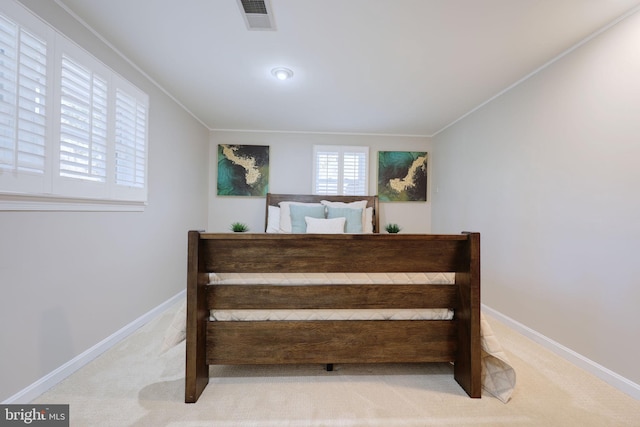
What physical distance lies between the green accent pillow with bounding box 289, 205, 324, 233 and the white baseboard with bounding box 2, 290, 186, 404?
69.0 inches

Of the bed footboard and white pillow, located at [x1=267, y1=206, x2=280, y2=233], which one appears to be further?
white pillow, located at [x1=267, y1=206, x2=280, y2=233]

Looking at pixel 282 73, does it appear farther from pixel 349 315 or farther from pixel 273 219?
pixel 349 315

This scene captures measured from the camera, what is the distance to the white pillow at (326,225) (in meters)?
3.33

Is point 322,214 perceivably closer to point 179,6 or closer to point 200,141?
point 200,141

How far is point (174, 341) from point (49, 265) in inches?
35.0

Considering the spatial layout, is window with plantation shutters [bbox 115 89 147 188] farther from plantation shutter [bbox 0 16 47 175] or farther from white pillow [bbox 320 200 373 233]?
white pillow [bbox 320 200 373 233]

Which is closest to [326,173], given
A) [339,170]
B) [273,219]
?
[339,170]

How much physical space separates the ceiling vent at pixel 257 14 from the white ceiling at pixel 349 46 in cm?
4

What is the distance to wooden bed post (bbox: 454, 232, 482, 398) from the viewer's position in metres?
1.58

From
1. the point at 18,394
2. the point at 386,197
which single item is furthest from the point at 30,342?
the point at 386,197

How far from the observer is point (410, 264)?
1.65m

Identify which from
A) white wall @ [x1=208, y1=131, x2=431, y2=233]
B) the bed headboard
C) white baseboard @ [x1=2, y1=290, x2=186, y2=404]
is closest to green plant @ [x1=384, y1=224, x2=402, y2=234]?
the bed headboard

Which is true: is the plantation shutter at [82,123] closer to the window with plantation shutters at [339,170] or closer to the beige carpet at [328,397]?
the beige carpet at [328,397]

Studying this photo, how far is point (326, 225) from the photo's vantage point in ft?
11.0
